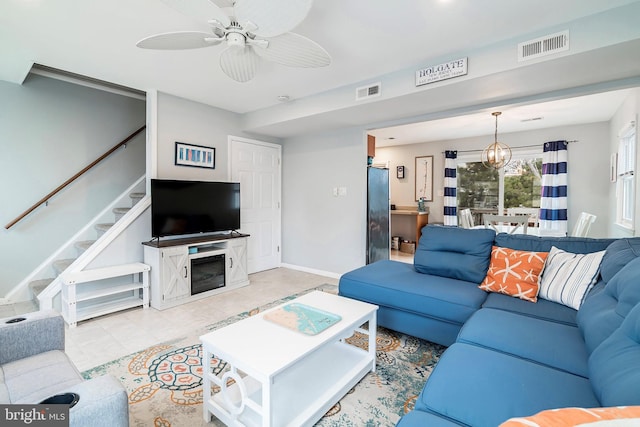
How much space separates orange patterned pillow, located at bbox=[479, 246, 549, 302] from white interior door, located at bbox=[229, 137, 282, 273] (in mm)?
3394

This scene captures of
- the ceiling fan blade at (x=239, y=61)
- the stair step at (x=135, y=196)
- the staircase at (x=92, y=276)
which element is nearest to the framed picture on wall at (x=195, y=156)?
the staircase at (x=92, y=276)

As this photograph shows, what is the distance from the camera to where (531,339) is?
4.91 feet

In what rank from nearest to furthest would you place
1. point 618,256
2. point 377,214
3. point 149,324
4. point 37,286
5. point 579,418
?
point 579,418 → point 618,256 → point 149,324 → point 37,286 → point 377,214

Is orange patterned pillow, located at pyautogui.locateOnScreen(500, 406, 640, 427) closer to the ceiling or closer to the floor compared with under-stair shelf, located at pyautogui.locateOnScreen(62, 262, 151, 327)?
closer to the ceiling

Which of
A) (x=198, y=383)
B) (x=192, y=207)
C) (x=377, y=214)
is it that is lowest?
(x=198, y=383)

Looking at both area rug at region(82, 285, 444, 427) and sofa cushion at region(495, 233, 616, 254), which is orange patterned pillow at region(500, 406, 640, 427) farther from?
sofa cushion at region(495, 233, 616, 254)

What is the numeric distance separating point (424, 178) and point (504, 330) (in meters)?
5.54

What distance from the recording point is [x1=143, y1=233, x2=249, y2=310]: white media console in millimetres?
3254

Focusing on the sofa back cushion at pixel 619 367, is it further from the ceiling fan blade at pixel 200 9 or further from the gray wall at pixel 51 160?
the gray wall at pixel 51 160

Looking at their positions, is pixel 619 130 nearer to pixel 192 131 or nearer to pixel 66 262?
pixel 192 131

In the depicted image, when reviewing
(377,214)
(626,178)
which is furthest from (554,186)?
(377,214)

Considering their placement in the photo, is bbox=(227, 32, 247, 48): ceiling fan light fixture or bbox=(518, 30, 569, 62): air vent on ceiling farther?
bbox=(518, 30, 569, 62): air vent on ceiling

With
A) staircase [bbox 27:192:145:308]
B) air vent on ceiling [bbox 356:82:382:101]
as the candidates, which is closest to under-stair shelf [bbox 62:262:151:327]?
staircase [bbox 27:192:145:308]

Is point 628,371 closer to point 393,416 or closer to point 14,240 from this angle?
point 393,416
